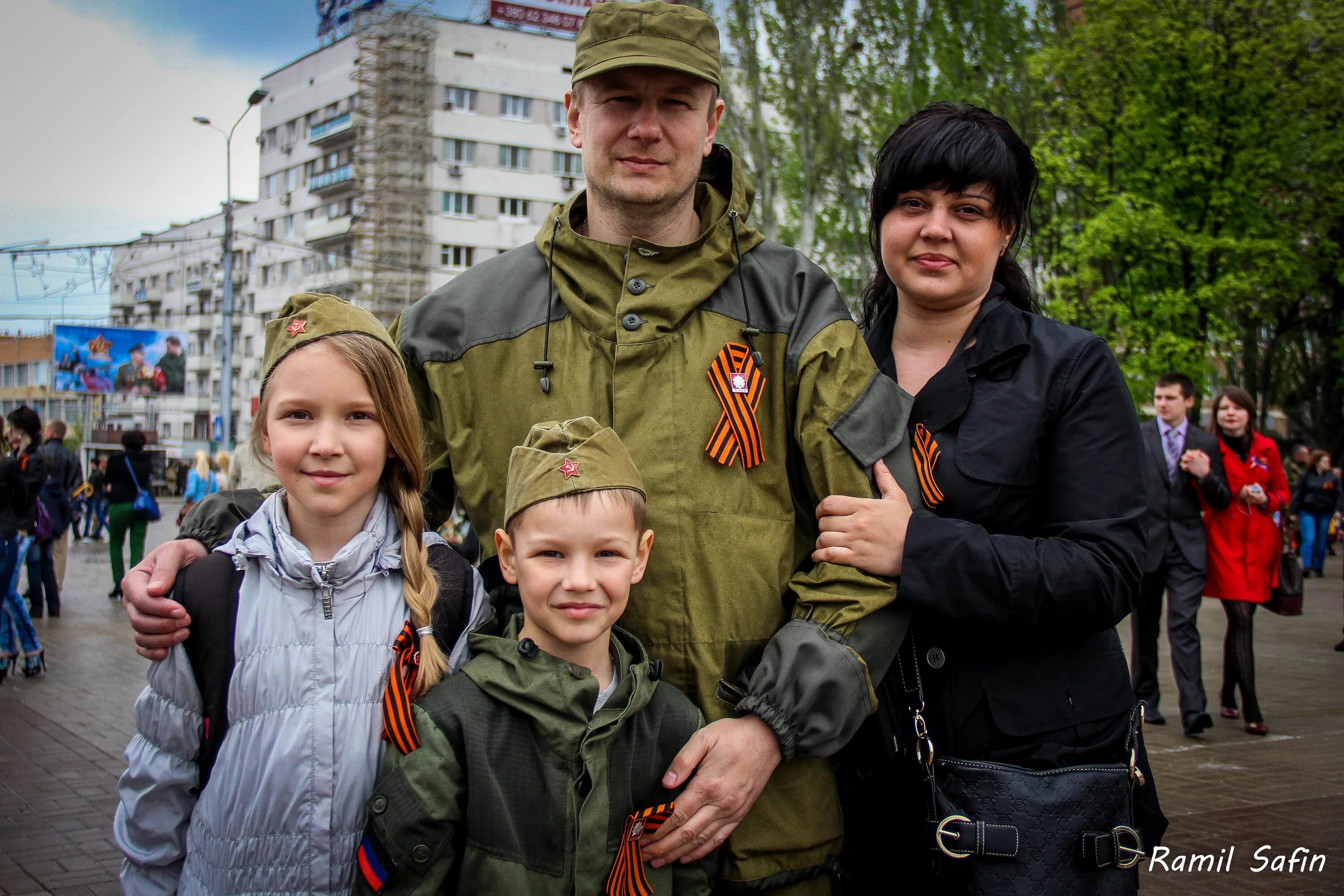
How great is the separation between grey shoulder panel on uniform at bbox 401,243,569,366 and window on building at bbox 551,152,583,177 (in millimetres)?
50288

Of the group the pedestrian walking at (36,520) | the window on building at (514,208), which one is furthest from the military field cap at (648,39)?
the window on building at (514,208)

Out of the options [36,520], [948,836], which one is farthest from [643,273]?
[36,520]

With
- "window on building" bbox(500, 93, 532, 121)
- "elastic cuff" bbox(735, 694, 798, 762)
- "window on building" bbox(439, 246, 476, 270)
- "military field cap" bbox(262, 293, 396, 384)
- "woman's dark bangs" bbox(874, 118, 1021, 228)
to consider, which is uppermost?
"window on building" bbox(500, 93, 532, 121)

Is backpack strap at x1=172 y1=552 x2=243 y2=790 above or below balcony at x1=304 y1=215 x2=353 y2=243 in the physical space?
below

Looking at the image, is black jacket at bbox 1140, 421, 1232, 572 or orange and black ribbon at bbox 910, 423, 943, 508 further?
black jacket at bbox 1140, 421, 1232, 572

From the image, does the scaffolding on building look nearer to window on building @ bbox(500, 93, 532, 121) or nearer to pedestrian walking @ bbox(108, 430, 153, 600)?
window on building @ bbox(500, 93, 532, 121)

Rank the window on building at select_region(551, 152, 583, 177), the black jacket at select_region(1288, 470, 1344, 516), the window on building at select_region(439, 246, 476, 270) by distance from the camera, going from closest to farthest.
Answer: the black jacket at select_region(1288, 470, 1344, 516)
the window on building at select_region(439, 246, 476, 270)
the window on building at select_region(551, 152, 583, 177)

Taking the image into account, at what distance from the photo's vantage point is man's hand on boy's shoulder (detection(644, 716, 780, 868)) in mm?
2152

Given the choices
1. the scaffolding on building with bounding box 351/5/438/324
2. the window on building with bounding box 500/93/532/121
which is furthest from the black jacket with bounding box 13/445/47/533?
the window on building with bounding box 500/93/532/121

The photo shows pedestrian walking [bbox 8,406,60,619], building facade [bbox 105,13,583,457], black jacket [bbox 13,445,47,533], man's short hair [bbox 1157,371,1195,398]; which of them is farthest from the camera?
building facade [bbox 105,13,583,457]

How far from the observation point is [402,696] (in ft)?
7.15

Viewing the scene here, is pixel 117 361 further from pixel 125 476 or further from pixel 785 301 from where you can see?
pixel 785 301

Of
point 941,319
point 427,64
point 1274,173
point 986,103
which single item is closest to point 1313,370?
point 1274,173

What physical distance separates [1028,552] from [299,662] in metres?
1.50
